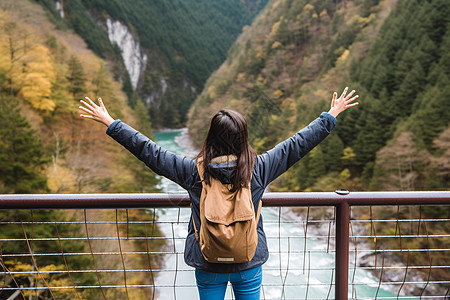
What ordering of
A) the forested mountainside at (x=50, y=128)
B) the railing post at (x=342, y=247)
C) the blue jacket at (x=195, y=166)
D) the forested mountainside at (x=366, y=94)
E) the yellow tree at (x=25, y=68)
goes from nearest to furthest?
1. the blue jacket at (x=195, y=166)
2. the railing post at (x=342, y=247)
3. the forested mountainside at (x=50, y=128)
4. the yellow tree at (x=25, y=68)
5. the forested mountainside at (x=366, y=94)

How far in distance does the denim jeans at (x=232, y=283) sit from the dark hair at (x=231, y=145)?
0.40 meters

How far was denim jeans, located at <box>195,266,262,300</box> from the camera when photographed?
1506 mm

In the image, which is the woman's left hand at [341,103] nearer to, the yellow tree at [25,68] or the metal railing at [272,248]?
the metal railing at [272,248]

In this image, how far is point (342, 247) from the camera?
193cm

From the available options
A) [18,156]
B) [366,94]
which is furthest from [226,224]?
[366,94]

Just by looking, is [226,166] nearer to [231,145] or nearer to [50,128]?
[231,145]

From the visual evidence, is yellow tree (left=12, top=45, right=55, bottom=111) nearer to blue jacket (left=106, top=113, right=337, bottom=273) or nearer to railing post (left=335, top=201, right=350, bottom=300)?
blue jacket (left=106, top=113, right=337, bottom=273)

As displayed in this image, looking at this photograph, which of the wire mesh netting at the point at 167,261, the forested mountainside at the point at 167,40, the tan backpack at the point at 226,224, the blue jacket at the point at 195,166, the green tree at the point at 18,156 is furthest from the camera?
the forested mountainside at the point at 167,40

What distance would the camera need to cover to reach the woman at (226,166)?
56.2 inches

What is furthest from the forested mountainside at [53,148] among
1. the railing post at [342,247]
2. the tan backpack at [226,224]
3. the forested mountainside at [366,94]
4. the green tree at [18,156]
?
the forested mountainside at [366,94]

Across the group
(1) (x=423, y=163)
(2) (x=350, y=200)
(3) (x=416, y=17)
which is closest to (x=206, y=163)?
(2) (x=350, y=200)

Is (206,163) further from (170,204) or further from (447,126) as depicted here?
(447,126)

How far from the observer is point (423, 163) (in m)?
20.1

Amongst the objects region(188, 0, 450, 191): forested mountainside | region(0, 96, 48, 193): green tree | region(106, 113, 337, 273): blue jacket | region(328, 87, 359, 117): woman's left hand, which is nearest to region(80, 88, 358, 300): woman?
region(106, 113, 337, 273): blue jacket
